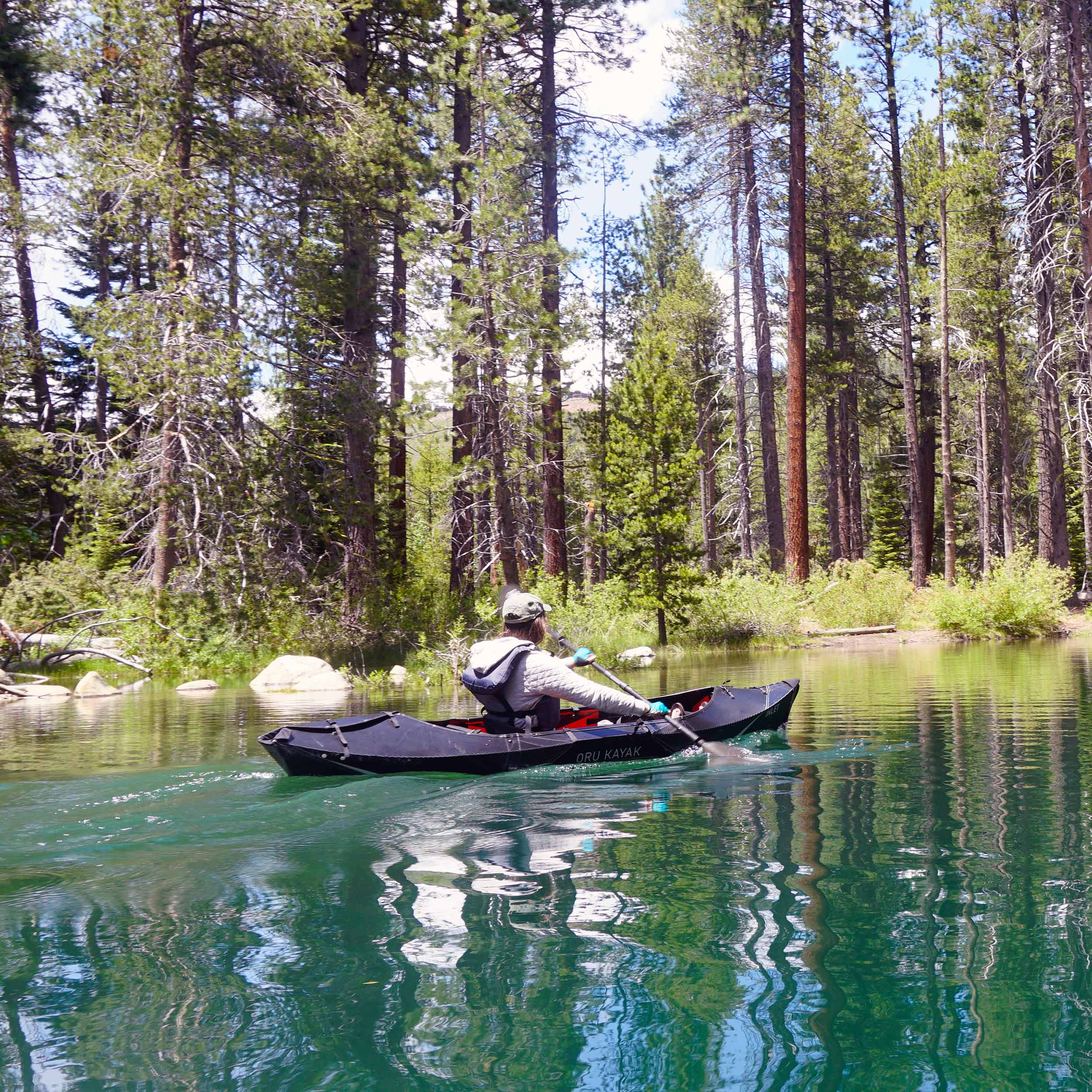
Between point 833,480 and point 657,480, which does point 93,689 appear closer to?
point 657,480

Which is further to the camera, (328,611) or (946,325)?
(946,325)

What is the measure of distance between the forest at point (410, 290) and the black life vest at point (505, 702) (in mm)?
8827

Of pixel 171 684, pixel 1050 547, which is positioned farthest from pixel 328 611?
pixel 1050 547

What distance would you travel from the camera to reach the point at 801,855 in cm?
530

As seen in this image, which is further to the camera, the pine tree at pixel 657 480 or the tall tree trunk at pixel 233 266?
the pine tree at pixel 657 480

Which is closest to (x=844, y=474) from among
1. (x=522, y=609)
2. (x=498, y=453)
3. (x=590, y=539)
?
(x=590, y=539)

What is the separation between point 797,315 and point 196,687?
559 inches

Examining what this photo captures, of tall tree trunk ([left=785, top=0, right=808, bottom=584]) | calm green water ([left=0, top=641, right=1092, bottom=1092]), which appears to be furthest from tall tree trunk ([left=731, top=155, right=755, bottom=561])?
calm green water ([left=0, top=641, right=1092, bottom=1092])

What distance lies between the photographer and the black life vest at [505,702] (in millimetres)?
8172

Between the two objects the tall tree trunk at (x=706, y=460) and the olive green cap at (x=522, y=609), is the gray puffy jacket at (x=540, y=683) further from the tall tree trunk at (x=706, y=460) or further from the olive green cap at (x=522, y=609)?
the tall tree trunk at (x=706, y=460)

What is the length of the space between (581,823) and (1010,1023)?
343 cm

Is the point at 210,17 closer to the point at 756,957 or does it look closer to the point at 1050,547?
the point at 756,957

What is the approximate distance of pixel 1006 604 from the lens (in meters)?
21.2

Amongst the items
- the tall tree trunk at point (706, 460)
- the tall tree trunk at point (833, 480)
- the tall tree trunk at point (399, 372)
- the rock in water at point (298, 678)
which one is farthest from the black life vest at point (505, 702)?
the tall tree trunk at point (833, 480)
